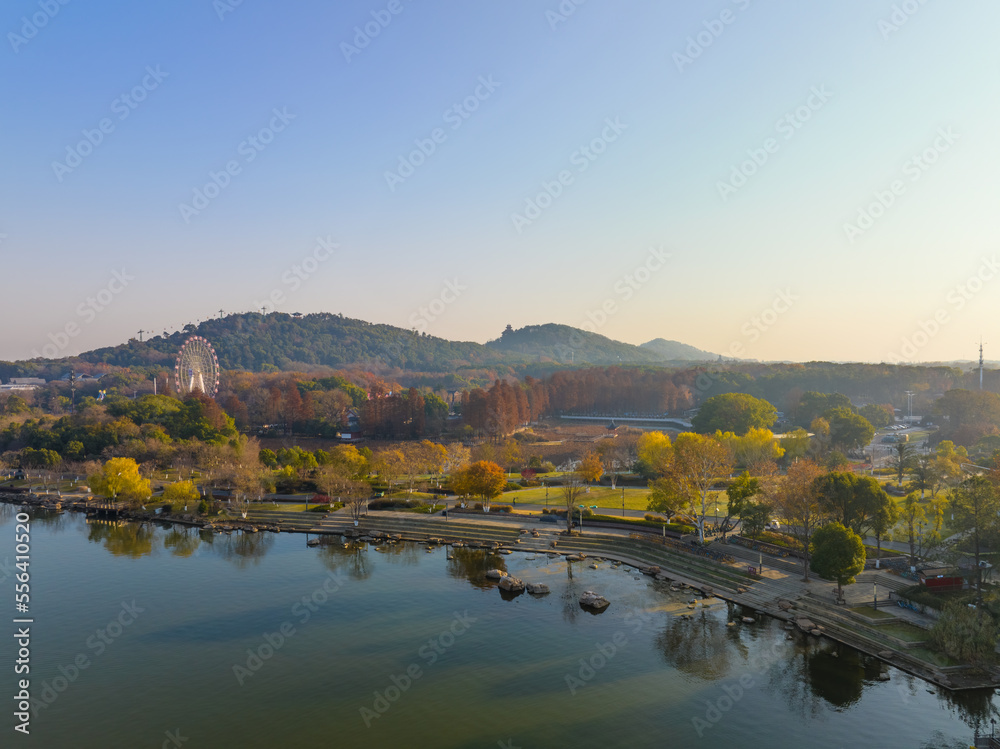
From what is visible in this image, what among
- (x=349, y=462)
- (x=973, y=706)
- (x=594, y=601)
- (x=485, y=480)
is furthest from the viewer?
(x=349, y=462)

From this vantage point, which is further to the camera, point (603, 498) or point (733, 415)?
point (733, 415)

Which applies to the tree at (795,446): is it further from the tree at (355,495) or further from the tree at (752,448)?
the tree at (355,495)

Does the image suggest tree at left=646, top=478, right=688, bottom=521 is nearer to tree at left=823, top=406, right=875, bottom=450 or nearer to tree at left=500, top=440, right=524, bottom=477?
tree at left=500, top=440, right=524, bottom=477

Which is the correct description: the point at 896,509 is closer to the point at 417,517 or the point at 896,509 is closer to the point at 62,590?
the point at 417,517

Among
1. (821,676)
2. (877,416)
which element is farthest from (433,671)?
(877,416)

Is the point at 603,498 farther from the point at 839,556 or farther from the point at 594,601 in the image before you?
the point at 839,556

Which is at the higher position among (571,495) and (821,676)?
(571,495)

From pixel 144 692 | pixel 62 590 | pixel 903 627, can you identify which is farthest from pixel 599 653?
pixel 62 590

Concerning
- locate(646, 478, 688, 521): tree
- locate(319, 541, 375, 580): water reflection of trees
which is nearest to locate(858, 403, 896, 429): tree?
locate(646, 478, 688, 521): tree
